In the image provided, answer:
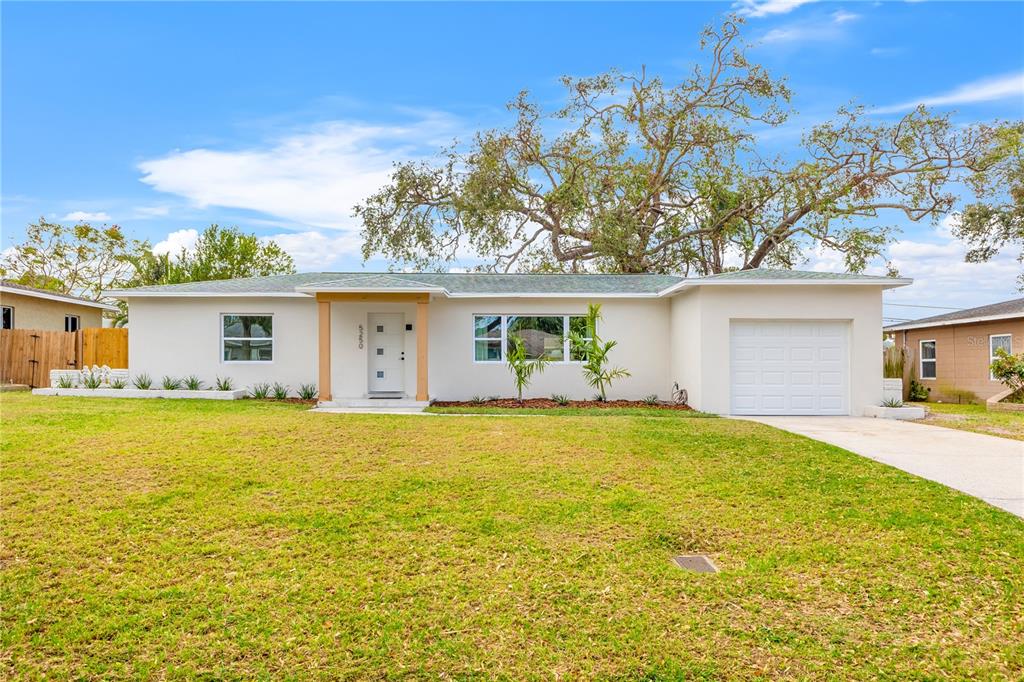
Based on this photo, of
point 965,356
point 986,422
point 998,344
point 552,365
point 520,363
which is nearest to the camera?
point 986,422

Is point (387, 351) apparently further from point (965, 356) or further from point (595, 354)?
point (965, 356)

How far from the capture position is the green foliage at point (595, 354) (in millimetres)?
13656

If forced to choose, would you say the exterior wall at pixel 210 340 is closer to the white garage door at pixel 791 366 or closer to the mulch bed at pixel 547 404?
the mulch bed at pixel 547 404

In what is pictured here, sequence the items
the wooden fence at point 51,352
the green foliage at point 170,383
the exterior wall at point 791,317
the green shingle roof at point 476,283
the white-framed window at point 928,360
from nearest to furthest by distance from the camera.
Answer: the exterior wall at point 791,317, the green shingle roof at point 476,283, the green foliage at point 170,383, the wooden fence at point 51,352, the white-framed window at point 928,360

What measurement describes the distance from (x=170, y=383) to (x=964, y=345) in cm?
2226

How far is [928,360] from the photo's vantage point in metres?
20.2

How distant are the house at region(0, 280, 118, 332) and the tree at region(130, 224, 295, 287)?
2622 mm

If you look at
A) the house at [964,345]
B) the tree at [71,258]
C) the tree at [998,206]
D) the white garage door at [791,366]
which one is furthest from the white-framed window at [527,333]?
the tree at [71,258]

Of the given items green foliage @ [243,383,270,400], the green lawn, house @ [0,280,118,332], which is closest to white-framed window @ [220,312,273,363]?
green foliage @ [243,383,270,400]

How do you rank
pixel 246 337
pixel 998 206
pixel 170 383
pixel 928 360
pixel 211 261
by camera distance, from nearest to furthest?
pixel 170 383, pixel 246 337, pixel 928 360, pixel 998 206, pixel 211 261

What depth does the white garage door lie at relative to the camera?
12609 millimetres

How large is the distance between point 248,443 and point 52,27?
827cm

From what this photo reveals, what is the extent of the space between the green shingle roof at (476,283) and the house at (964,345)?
8.04 meters

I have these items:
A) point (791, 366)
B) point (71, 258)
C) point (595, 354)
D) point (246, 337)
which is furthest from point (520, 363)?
point (71, 258)
